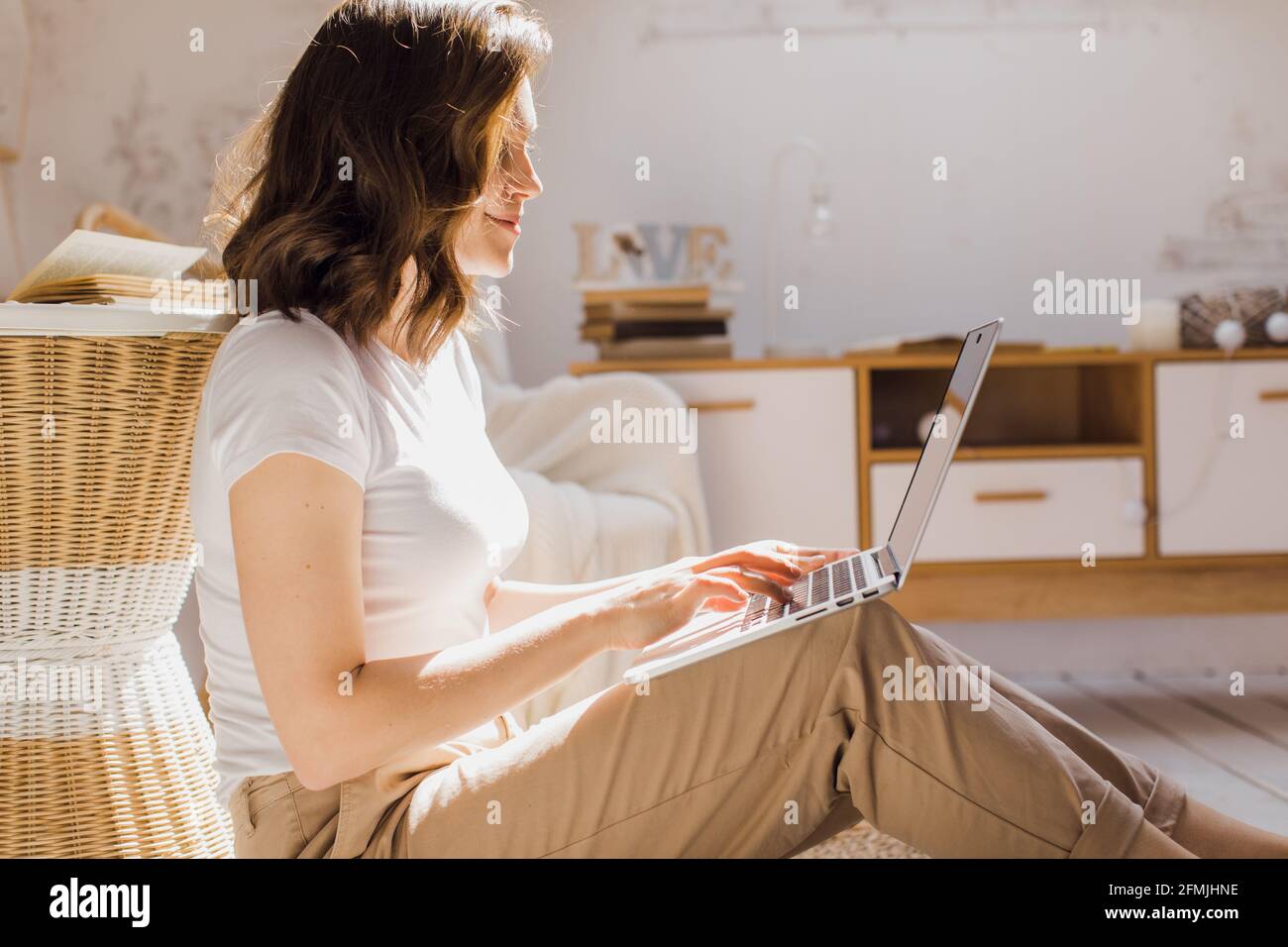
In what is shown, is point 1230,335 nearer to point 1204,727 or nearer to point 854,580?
point 1204,727

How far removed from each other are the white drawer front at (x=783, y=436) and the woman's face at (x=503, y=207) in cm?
136

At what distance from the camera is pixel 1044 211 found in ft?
9.52

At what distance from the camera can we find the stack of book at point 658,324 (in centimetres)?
251

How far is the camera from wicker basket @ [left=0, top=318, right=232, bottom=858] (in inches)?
41.8

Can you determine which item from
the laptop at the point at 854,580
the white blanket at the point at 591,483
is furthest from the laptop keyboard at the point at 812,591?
the white blanket at the point at 591,483

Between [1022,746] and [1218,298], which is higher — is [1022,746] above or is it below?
below

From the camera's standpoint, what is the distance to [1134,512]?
2.43 metres

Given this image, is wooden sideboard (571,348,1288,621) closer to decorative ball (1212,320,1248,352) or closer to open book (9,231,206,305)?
decorative ball (1212,320,1248,352)

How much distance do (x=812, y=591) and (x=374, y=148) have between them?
48 centimetres

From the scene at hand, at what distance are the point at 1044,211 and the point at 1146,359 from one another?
60 centimetres
